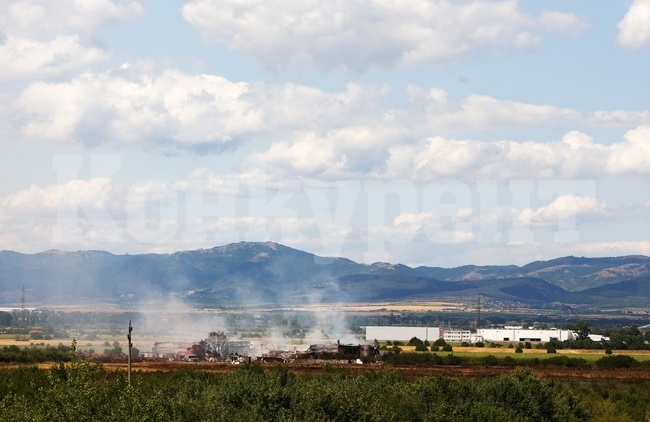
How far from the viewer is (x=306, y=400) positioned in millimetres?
49906

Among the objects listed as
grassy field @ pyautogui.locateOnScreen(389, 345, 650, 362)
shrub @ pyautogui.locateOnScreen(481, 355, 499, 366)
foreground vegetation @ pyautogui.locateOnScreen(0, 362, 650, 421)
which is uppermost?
foreground vegetation @ pyautogui.locateOnScreen(0, 362, 650, 421)

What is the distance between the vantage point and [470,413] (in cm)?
5341

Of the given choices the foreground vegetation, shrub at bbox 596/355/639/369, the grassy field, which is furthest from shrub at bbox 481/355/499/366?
the foreground vegetation

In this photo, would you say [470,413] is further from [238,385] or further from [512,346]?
[512,346]

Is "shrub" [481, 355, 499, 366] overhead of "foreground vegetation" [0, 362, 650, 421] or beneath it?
beneath

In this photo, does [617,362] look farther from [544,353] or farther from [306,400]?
[306,400]

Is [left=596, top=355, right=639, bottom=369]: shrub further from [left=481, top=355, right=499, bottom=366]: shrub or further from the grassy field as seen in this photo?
[left=481, top=355, right=499, bottom=366]: shrub

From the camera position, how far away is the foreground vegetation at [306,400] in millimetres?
36125

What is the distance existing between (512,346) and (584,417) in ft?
359

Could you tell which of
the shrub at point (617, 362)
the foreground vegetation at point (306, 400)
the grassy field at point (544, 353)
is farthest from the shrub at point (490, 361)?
the foreground vegetation at point (306, 400)

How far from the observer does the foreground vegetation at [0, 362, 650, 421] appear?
36125 millimetres

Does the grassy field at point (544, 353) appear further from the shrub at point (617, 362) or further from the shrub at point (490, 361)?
the shrub at point (490, 361)

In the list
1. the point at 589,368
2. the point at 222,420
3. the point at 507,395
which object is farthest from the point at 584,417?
the point at 589,368

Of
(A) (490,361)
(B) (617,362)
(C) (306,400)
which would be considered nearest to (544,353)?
(A) (490,361)
